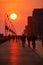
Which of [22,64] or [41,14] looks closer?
[22,64]

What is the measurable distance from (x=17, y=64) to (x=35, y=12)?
16895 centimetres

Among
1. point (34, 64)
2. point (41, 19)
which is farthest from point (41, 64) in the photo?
point (41, 19)

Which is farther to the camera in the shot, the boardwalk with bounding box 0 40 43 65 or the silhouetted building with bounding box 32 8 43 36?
the silhouetted building with bounding box 32 8 43 36

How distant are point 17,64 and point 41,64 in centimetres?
136

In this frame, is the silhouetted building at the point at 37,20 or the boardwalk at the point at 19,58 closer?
the boardwalk at the point at 19,58

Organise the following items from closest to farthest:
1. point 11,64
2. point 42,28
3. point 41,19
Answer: point 11,64 → point 42,28 → point 41,19

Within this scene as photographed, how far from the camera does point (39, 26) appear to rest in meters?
163

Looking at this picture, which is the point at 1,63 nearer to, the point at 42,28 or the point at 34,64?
the point at 34,64

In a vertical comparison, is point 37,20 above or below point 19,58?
above

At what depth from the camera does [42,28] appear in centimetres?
15538

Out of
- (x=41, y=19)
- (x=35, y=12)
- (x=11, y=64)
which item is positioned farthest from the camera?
(x=35, y=12)

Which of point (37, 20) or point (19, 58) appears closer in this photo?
point (19, 58)

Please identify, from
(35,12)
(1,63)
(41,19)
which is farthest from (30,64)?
(35,12)

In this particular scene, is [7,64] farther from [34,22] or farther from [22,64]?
[34,22]
